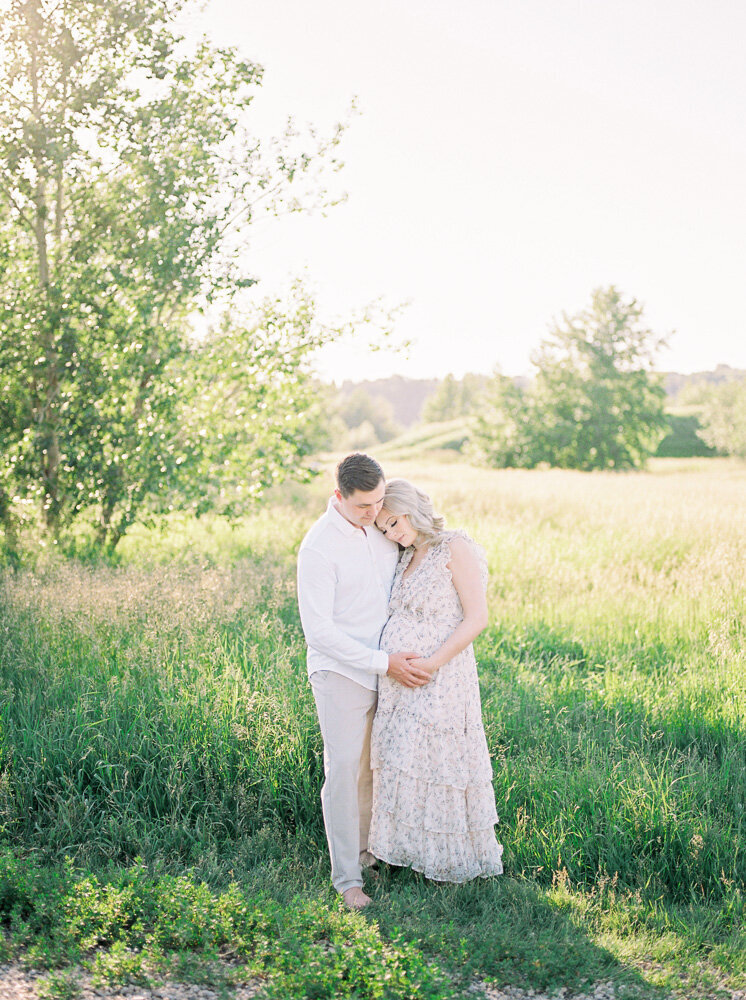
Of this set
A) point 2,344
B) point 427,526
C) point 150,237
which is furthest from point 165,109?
point 427,526

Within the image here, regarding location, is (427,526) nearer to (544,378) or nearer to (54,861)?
(54,861)

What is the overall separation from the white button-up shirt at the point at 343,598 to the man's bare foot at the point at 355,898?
1004 millimetres

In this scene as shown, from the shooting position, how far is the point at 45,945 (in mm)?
3445

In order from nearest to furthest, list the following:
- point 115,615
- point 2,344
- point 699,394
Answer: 1. point 115,615
2. point 2,344
3. point 699,394

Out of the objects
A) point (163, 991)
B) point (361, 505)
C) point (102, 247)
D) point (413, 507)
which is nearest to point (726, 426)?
point (102, 247)

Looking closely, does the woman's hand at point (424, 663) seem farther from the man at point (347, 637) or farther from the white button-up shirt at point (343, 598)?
the white button-up shirt at point (343, 598)

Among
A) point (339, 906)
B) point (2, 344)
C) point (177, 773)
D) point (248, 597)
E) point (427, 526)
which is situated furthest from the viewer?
→ point (2, 344)

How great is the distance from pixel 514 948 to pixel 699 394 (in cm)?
11126

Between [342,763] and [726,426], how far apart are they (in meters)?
67.5

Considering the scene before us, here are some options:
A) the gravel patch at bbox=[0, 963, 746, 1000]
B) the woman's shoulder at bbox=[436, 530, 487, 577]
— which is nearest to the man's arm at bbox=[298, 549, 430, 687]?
the woman's shoulder at bbox=[436, 530, 487, 577]

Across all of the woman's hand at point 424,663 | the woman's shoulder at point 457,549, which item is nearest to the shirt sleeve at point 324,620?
the woman's hand at point 424,663

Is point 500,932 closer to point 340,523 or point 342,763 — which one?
point 342,763

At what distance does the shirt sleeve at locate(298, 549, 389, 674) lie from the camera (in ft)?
13.4

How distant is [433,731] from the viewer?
4.34 meters
